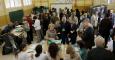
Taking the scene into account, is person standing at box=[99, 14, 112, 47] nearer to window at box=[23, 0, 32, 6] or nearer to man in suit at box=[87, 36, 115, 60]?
man in suit at box=[87, 36, 115, 60]

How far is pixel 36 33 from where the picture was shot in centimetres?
1119

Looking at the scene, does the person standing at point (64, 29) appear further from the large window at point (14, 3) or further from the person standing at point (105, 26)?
the large window at point (14, 3)

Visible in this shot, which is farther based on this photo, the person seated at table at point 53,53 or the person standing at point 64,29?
the person standing at point 64,29

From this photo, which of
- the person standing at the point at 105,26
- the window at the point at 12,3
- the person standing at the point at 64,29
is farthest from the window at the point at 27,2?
the person standing at the point at 105,26

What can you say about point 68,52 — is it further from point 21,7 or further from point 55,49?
point 21,7

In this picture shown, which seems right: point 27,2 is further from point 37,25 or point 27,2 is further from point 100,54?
point 100,54

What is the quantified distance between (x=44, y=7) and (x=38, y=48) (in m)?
13.9

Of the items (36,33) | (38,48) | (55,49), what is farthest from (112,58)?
(36,33)

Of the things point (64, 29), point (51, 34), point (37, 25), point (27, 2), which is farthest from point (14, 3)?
point (51, 34)

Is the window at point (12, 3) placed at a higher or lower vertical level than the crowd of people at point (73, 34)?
higher

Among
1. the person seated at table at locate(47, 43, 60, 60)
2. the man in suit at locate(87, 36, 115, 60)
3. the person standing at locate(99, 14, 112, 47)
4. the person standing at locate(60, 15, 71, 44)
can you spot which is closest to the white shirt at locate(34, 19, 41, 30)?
the person standing at locate(60, 15, 71, 44)

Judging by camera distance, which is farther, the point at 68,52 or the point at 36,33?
the point at 36,33

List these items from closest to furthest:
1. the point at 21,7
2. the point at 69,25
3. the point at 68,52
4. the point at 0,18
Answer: the point at 68,52
the point at 69,25
the point at 0,18
the point at 21,7

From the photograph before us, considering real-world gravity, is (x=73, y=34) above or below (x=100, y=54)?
below
